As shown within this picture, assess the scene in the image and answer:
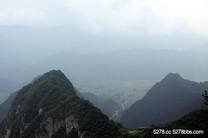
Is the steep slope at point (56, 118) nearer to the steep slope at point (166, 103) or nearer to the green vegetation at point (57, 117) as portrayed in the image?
the green vegetation at point (57, 117)

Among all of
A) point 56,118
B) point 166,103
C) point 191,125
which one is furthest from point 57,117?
point 166,103

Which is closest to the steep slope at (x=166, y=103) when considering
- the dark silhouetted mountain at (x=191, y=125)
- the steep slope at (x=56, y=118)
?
the steep slope at (x=56, y=118)

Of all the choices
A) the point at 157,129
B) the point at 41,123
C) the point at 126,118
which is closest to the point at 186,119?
the point at 157,129

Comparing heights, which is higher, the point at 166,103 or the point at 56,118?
the point at 56,118

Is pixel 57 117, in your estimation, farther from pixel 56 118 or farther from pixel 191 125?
pixel 191 125

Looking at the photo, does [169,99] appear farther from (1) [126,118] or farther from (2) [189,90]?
(1) [126,118]
